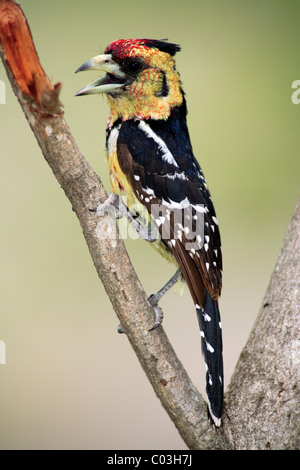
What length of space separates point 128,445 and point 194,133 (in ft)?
11.8

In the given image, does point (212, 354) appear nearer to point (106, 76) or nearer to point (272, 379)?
point (272, 379)

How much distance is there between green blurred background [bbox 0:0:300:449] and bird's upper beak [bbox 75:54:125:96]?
8.69ft

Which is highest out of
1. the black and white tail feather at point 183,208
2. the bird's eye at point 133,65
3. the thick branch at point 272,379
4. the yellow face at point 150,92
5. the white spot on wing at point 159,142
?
the bird's eye at point 133,65

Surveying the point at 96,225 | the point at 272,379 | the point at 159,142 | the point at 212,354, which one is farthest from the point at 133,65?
the point at 272,379

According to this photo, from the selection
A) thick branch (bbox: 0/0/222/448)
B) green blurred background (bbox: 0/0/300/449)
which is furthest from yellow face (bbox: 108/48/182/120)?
green blurred background (bbox: 0/0/300/449)

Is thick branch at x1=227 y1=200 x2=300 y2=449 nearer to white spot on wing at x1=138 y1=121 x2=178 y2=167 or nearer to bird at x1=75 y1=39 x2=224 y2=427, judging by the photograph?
bird at x1=75 y1=39 x2=224 y2=427

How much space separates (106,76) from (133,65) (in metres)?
0.17

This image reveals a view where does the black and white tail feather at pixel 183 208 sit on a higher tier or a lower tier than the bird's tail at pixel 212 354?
higher

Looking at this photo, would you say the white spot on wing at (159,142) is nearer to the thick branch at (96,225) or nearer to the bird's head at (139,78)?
the bird's head at (139,78)

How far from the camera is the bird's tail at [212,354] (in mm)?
2668

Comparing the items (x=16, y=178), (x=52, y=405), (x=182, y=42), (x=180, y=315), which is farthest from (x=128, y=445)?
(x=182, y=42)

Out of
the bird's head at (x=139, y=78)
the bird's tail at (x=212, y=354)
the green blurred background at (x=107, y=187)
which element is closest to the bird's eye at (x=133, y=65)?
the bird's head at (x=139, y=78)

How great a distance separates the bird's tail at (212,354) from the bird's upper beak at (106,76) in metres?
1.24

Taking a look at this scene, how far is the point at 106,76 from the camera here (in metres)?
3.08
